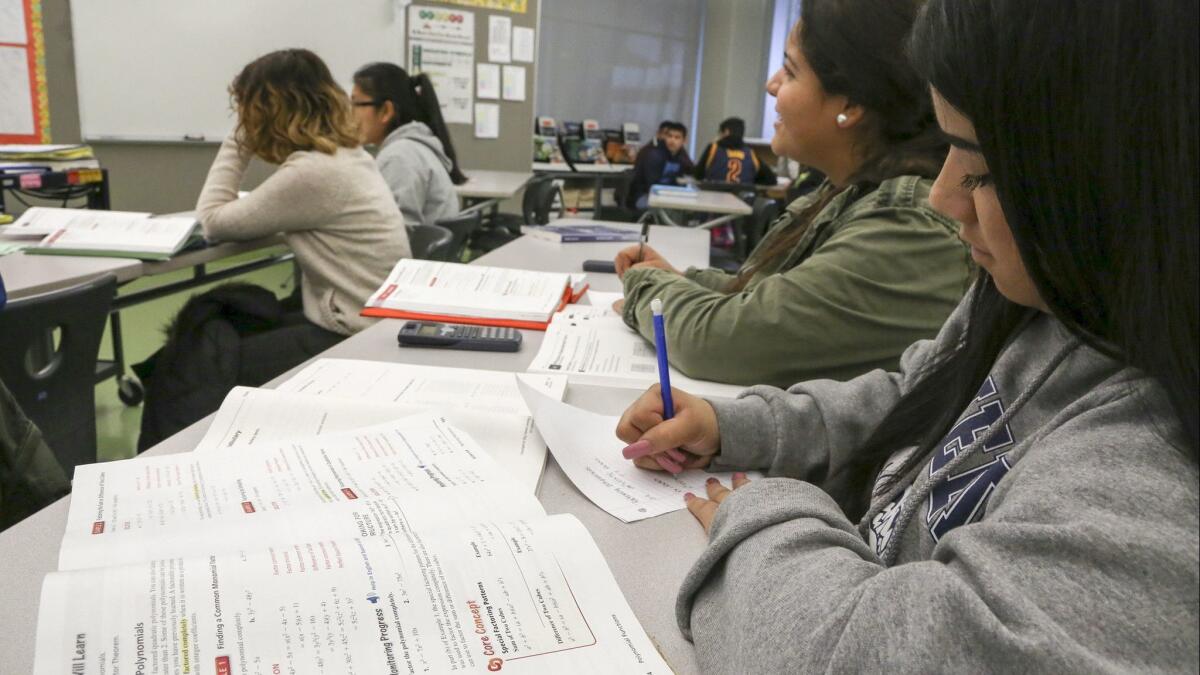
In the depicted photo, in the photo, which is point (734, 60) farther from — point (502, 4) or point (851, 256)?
point (851, 256)

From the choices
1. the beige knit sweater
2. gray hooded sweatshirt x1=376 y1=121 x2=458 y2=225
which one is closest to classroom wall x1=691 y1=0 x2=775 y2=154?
gray hooded sweatshirt x1=376 y1=121 x2=458 y2=225

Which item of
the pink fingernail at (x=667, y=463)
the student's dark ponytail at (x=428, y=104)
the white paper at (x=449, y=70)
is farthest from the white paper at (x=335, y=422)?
the white paper at (x=449, y=70)

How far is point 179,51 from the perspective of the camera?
4.58 meters

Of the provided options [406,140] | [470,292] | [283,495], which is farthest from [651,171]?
[283,495]

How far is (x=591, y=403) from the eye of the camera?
3.62 ft

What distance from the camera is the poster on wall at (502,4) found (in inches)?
231

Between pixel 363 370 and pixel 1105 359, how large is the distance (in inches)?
34.5

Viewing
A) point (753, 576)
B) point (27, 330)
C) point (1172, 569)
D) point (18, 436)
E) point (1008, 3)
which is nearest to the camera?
point (1172, 569)

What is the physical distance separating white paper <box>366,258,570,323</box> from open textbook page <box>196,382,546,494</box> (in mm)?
497

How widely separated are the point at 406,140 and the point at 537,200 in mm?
1227

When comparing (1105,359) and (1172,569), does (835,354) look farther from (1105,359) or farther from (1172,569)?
(1172,569)

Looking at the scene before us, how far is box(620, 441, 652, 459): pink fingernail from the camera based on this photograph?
87 cm

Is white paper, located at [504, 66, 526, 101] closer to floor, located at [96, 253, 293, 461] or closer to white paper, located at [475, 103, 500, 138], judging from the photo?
white paper, located at [475, 103, 500, 138]

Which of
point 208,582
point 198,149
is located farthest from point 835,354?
point 198,149
